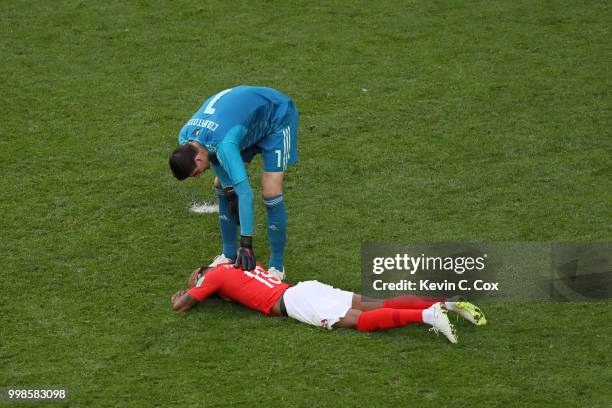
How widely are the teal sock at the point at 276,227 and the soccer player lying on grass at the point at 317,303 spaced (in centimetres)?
44

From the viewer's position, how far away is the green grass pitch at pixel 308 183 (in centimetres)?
675

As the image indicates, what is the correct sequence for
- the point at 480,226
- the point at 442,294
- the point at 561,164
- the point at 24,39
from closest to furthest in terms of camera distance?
the point at 442,294, the point at 480,226, the point at 561,164, the point at 24,39

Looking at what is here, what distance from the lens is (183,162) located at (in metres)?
7.12

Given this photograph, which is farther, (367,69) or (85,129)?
(367,69)

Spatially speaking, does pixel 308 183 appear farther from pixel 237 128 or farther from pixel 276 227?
pixel 237 128

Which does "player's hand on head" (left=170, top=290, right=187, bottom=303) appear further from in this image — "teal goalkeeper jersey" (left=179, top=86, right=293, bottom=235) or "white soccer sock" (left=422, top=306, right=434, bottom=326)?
"white soccer sock" (left=422, top=306, right=434, bottom=326)

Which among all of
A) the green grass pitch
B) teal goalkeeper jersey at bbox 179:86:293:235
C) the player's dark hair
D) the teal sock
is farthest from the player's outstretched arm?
the player's dark hair

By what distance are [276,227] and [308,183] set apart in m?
1.76

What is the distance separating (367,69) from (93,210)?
156 inches

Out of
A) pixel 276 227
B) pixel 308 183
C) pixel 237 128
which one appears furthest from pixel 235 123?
pixel 308 183

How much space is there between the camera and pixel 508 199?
916cm

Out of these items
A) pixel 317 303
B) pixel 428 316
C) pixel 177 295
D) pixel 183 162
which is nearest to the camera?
pixel 428 316

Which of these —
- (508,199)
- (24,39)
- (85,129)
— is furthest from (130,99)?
(508,199)

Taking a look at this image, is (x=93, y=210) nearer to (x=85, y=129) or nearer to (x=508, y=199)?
(x=85, y=129)
